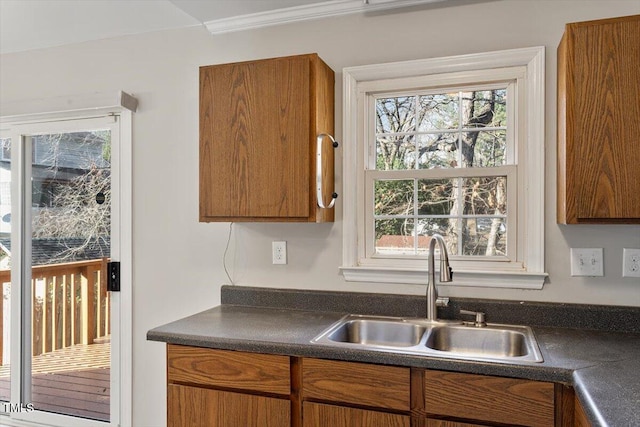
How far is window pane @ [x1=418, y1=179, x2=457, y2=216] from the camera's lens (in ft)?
7.04

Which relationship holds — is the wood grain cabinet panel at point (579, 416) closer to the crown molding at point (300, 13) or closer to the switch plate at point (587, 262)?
the switch plate at point (587, 262)

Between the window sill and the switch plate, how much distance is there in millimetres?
129

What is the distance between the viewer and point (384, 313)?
212cm

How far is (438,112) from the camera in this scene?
2.16m

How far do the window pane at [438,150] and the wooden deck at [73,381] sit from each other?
6.83 ft

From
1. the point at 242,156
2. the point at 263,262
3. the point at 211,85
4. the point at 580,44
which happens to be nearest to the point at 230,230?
the point at 263,262

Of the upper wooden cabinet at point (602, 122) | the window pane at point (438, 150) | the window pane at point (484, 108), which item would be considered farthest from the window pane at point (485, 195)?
the upper wooden cabinet at point (602, 122)

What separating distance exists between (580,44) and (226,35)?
165cm

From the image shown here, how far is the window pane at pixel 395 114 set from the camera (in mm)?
2199

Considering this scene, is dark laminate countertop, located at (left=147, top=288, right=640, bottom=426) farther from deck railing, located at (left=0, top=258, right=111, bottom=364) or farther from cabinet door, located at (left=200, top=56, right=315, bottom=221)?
deck railing, located at (left=0, top=258, right=111, bottom=364)

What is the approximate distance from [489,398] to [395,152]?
1190 mm

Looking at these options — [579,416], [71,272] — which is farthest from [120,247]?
[579,416]

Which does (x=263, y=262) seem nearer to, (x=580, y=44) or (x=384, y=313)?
(x=384, y=313)

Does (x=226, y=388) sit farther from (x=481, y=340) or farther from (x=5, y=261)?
(x=5, y=261)
